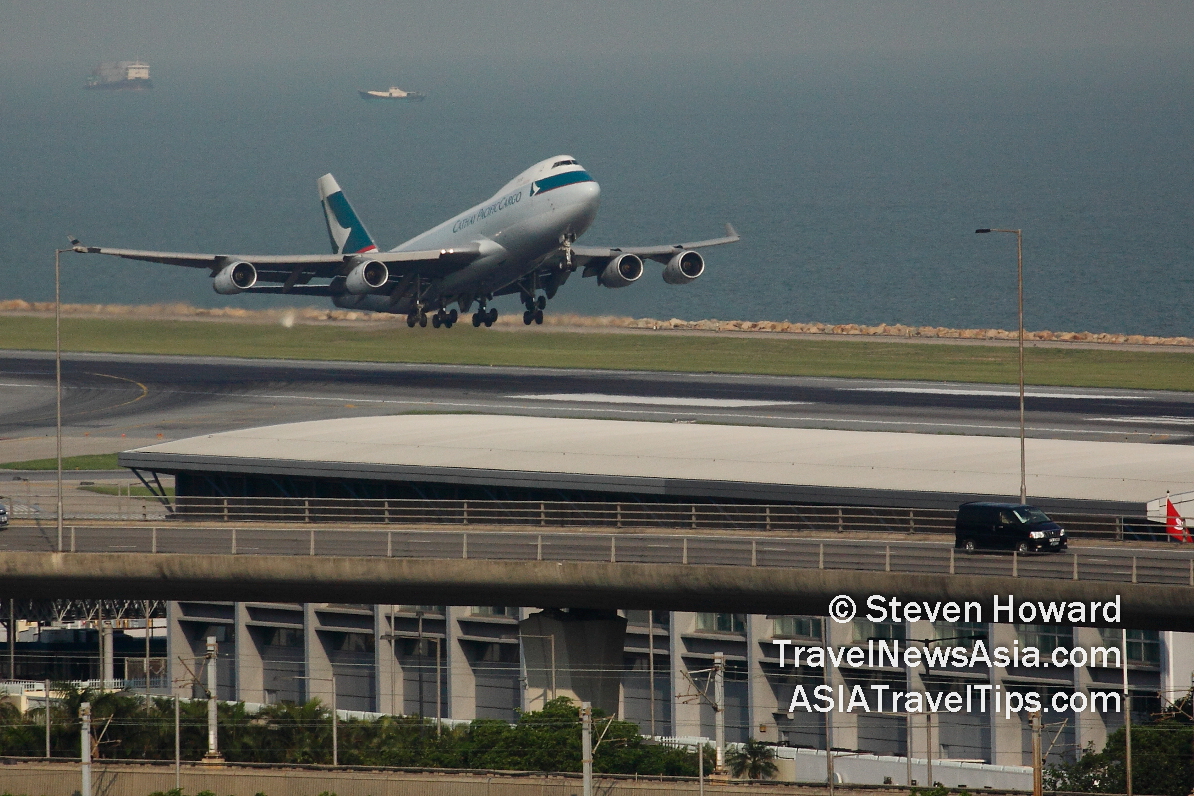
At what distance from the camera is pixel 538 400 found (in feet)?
356

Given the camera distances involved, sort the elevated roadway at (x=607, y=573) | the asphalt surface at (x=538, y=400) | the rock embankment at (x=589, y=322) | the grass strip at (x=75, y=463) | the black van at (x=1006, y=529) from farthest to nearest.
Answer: the rock embankment at (x=589, y=322) → the asphalt surface at (x=538, y=400) → the grass strip at (x=75, y=463) → the black van at (x=1006, y=529) → the elevated roadway at (x=607, y=573)

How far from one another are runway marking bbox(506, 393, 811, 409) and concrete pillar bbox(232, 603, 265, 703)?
40213 mm

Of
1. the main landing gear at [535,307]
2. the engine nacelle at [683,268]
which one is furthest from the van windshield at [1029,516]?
the main landing gear at [535,307]

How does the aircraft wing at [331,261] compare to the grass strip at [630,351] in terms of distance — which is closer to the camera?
the aircraft wing at [331,261]

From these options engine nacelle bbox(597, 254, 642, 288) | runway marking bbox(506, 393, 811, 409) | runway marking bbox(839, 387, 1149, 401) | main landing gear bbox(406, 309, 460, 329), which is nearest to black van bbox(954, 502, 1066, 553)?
runway marking bbox(506, 393, 811, 409)

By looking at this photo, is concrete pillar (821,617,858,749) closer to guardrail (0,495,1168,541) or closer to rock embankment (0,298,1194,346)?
guardrail (0,495,1168,541)

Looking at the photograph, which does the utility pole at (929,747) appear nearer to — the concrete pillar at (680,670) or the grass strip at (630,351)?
the concrete pillar at (680,670)

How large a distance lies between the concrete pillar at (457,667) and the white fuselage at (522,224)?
32425 millimetres

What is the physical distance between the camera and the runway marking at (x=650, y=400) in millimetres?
106838

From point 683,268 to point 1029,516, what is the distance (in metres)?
62.8

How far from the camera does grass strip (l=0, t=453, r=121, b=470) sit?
311 ft

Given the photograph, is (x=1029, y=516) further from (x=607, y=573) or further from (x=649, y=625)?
(x=649, y=625)

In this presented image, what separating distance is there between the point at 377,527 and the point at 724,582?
14.9 m

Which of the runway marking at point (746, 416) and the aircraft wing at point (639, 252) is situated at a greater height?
the aircraft wing at point (639, 252)
